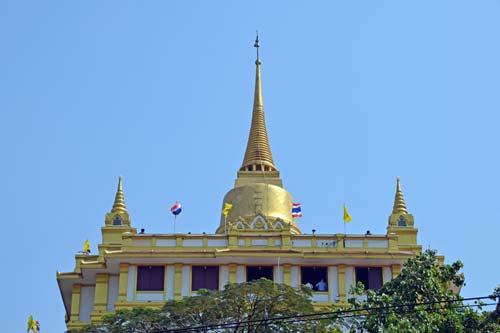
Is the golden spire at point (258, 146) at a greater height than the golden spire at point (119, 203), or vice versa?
the golden spire at point (258, 146)

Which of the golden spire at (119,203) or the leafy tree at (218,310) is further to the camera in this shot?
the golden spire at (119,203)

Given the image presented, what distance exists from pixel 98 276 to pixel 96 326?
11.7m

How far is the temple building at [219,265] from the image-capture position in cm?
6388

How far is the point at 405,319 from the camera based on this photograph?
4344 centimetres

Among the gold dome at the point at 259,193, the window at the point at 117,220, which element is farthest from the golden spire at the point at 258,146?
the window at the point at 117,220

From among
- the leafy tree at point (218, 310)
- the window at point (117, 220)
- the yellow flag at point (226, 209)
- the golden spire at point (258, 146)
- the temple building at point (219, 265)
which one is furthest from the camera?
the golden spire at point (258, 146)

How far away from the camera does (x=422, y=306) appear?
44.8 m

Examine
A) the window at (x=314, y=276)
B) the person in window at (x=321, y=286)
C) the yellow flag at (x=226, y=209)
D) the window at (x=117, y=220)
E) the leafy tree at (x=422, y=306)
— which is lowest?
the leafy tree at (x=422, y=306)

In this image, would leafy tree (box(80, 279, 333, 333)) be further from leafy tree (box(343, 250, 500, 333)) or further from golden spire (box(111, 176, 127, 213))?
golden spire (box(111, 176, 127, 213))

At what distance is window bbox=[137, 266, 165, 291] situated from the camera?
6406cm

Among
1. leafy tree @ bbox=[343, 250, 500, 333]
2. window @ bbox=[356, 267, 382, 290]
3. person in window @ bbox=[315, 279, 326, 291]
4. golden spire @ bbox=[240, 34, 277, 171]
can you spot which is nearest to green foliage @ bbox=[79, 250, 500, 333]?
leafy tree @ bbox=[343, 250, 500, 333]

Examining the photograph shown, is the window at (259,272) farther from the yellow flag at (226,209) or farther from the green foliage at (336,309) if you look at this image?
the green foliage at (336,309)

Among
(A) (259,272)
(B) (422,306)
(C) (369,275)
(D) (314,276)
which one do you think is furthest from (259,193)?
(B) (422,306)

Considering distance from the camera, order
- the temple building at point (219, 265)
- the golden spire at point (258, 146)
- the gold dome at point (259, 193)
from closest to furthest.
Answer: the temple building at point (219, 265) < the gold dome at point (259, 193) < the golden spire at point (258, 146)
